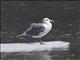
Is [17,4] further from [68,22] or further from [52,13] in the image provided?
[68,22]

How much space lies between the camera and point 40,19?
18031mm

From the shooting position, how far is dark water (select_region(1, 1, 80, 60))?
11094mm

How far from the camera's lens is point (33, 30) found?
12.2m

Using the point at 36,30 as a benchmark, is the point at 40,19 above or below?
below

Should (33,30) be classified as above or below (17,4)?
above

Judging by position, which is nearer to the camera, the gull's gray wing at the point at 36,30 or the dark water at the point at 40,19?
the dark water at the point at 40,19

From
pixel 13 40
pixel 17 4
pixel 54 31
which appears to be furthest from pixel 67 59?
pixel 17 4

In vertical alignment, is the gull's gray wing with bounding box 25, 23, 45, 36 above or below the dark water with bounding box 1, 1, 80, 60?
above

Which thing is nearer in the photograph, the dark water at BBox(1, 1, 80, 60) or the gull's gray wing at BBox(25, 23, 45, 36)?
the dark water at BBox(1, 1, 80, 60)

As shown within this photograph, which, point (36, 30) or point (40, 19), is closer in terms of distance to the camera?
point (36, 30)

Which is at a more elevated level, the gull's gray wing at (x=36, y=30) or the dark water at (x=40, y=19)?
the gull's gray wing at (x=36, y=30)

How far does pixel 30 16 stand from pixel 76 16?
6.84 feet

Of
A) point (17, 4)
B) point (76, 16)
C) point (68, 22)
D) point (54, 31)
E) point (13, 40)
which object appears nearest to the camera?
point (13, 40)

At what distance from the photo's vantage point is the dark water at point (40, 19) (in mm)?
11094
